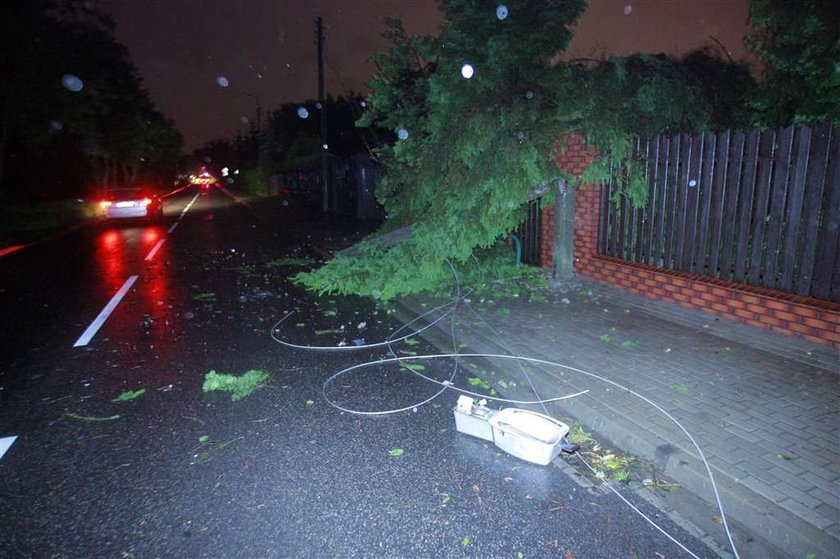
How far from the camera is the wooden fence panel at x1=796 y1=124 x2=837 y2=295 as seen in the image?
5.10 m

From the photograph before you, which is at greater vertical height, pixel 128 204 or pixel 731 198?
pixel 731 198

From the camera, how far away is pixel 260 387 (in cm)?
500

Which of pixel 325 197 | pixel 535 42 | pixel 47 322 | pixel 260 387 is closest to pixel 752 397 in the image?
pixel 260 387

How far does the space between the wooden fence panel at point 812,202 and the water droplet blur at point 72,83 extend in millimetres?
26432

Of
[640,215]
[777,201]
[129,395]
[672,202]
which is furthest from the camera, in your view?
[640,215]

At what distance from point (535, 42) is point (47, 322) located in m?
7.90

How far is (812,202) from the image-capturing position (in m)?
5.24

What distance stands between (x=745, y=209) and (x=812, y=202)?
0.69 metres

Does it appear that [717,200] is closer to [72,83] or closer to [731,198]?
[731,198]

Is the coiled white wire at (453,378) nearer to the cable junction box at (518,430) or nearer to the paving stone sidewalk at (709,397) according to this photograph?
the paving stone sidewalk at (709,397)

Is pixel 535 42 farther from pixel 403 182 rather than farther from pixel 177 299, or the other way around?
pixel 177 299

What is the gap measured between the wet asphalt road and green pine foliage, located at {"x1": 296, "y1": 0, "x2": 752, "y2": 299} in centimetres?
218

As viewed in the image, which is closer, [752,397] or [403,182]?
[752,397]

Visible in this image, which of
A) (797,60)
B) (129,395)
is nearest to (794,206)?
(797,60)
